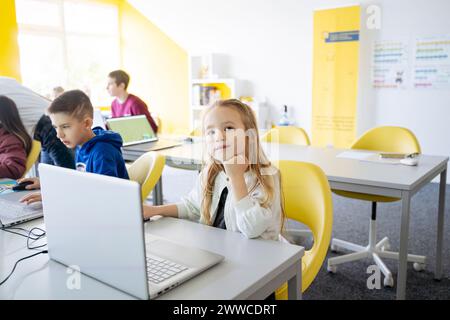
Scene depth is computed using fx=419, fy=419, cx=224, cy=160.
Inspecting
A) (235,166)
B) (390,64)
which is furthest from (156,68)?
(235,166)

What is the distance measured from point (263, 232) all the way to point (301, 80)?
4.56m

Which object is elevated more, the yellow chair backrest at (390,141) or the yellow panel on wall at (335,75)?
the yellow panel on wall at (335,75)

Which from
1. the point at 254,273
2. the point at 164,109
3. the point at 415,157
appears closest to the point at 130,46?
the point at 164,109

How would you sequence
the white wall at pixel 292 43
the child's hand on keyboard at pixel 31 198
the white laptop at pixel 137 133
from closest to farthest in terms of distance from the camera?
the child's hand on keyboard at pixel 31 198
the white laptop at pixel 137 133
the white wall at pixel 292 43

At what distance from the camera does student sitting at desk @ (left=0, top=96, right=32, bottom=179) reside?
2.27 meters

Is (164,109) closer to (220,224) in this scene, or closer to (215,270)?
(220,224)

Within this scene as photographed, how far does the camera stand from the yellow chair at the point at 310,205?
5.07 feet

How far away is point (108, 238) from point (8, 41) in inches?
237

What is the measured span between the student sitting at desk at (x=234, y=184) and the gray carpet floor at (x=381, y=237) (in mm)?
1124

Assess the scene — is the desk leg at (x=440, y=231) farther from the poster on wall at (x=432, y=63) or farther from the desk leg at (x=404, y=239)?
the poster on wall at (x=432, y=63)

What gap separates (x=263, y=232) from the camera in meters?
1.38

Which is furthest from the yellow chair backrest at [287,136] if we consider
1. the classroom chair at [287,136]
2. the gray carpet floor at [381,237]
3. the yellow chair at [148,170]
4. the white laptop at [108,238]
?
the white laptop at [108,238]

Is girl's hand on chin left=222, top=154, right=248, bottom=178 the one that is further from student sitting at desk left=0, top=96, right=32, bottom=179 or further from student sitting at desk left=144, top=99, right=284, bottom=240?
student sitting at desk left=0, top=96, right=32, bottom=179

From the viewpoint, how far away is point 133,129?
3529 millimetres
